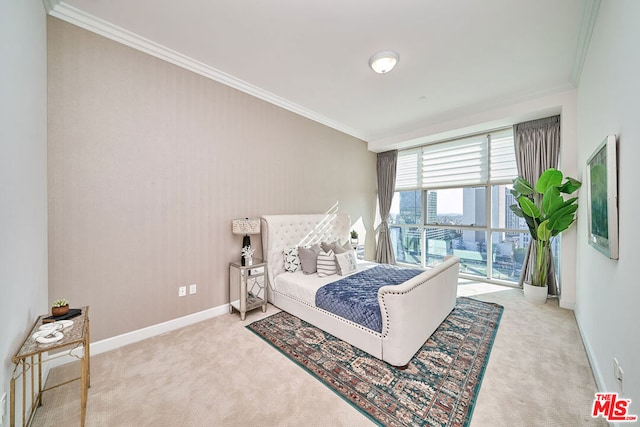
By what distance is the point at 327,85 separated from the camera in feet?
10.5

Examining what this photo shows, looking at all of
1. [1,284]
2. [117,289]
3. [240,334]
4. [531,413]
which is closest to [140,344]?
[117,289]

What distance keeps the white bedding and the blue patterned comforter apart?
100 mm

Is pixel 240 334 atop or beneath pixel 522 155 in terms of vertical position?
beneath

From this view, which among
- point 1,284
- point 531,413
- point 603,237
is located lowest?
point 531,413

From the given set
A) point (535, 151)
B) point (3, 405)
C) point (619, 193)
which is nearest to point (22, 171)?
point (3, 405)

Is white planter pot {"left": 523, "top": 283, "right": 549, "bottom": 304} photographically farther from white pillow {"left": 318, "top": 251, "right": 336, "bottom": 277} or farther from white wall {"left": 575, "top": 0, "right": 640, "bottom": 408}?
white pillow {"left": 318, "top": 251, "right": 336, "bottom": 277}

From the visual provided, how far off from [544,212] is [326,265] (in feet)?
9.77

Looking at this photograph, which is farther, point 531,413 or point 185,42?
point 185,42

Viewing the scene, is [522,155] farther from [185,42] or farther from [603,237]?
[185,42]

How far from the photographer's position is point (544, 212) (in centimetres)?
322

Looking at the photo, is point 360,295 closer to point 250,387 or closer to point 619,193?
point 250,387

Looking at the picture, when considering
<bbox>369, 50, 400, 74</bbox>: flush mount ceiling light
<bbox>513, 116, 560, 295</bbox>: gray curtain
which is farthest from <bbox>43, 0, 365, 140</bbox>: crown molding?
<bbox>513, 116, 560, 295</bbox>: gray curtain

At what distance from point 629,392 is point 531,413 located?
1.80ft

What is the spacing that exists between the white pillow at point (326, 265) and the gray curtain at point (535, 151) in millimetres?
3153
